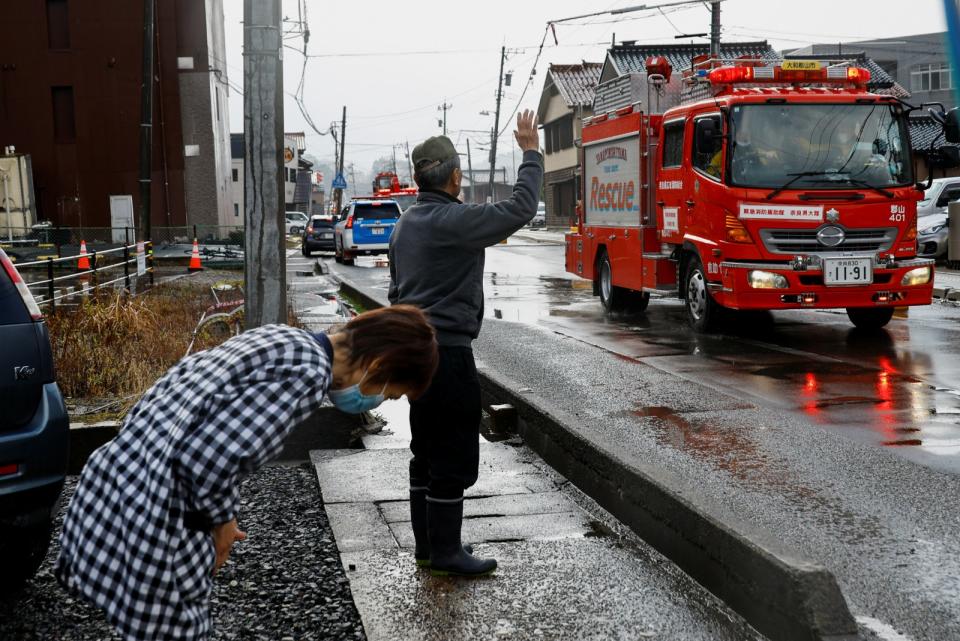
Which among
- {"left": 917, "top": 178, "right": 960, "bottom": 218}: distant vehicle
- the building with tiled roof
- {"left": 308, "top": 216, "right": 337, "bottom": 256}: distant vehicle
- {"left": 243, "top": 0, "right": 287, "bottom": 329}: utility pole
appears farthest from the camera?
the building with tiled roof

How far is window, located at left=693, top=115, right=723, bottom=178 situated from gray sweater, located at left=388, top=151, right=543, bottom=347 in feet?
23.9

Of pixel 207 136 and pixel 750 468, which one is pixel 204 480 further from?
pixel 207 136

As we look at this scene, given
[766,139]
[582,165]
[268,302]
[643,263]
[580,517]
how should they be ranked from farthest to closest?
[582,165] → [643,263] → [766,139] → [268,302] → [580,517]

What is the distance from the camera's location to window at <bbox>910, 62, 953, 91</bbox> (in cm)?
5059

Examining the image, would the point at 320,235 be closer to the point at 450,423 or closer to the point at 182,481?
the point at 450,423

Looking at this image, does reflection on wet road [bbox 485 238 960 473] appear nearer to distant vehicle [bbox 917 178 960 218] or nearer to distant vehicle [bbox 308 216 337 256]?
distant vehicle [bbox 917 178 960 218]

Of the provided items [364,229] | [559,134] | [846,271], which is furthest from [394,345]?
[559,134]

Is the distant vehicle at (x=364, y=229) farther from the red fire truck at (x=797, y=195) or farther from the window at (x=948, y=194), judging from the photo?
the red fire truck at (x=797, y=195)

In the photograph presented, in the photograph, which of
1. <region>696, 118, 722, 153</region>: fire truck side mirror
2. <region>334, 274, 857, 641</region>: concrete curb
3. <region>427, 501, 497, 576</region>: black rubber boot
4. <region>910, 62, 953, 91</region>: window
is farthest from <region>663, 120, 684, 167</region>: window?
<region>910, 62, 953, 91</region>: window

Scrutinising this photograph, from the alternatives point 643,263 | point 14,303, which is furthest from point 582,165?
point 14,303

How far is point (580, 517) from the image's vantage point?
17.4 feet

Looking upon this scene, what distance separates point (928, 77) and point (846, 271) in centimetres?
4520

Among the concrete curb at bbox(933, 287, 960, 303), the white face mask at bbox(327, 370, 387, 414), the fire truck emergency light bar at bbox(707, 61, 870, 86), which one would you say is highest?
the fire truck emergency light bar at bbox(707, 61, 870, 86)

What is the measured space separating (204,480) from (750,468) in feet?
13.7
